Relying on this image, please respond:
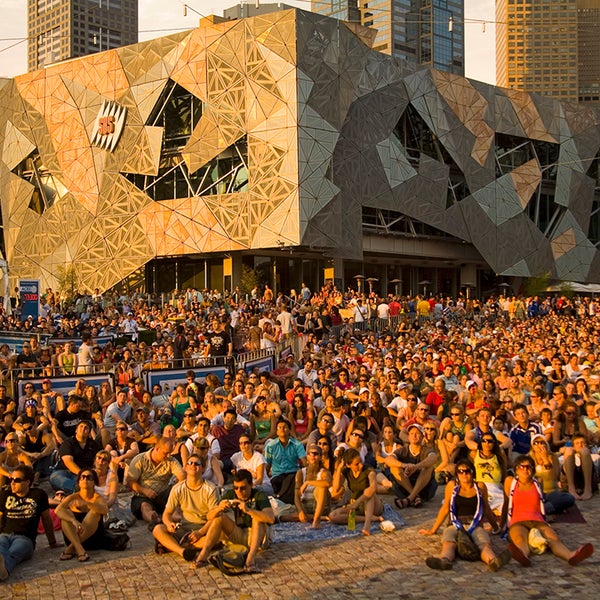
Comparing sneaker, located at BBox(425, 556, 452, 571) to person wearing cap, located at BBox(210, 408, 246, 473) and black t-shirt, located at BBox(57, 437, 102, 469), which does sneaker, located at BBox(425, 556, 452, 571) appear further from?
black t-shirt, located at BBox(57, 437, 102, 469)

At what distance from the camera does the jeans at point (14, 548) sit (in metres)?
8.88

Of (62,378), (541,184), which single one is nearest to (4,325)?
(62,378)

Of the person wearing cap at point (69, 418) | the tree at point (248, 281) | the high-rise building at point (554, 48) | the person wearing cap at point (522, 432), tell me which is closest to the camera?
the person wearing cap at point (522, 432)

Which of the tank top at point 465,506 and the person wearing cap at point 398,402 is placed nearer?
the tank top at point 465,506

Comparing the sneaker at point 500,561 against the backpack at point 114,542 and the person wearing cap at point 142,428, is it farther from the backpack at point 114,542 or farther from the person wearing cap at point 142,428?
the person wearing cap at point 142,428

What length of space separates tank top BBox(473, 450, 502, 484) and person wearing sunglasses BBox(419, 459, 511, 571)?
1.98ft

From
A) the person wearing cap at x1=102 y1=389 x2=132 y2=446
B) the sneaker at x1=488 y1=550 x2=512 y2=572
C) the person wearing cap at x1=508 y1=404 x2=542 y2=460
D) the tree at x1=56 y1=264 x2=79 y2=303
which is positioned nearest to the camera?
the sneaker at x1=488 y1=550 x2=512 y2=572

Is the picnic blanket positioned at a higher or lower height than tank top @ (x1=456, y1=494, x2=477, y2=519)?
lower

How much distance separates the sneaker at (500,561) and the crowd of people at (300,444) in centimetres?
3

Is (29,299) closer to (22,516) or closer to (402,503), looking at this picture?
(402,503)

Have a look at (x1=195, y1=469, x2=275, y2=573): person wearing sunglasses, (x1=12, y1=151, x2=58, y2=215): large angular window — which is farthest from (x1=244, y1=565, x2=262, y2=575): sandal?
(x1=12, y1=151, x2=58, y2=215): large angular window

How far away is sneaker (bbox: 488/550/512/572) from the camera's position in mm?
8711

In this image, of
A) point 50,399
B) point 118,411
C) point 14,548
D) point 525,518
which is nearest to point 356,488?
point 525,518

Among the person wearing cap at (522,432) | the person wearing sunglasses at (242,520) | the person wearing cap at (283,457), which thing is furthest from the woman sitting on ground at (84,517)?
the person wearing cap at (522,432)
